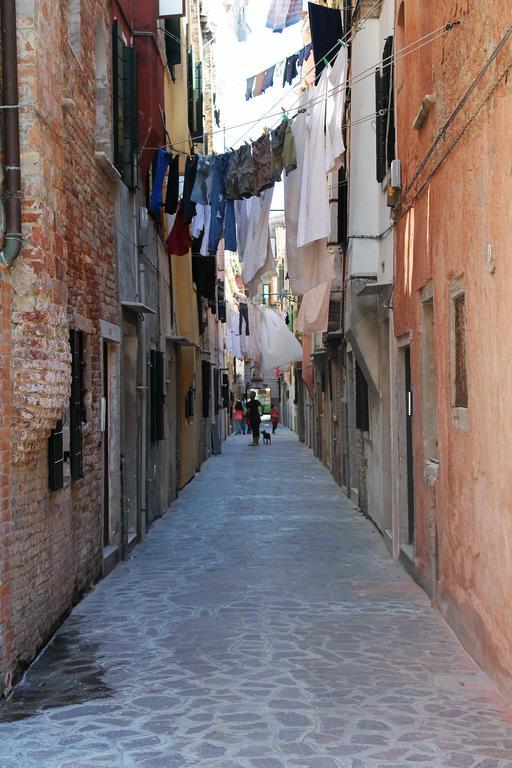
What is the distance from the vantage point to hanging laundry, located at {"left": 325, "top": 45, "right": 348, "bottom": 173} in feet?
36.3

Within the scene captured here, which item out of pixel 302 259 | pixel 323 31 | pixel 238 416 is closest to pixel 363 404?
pixel 302 259

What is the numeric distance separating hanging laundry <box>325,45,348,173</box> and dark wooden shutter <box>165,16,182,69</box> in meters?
4.62

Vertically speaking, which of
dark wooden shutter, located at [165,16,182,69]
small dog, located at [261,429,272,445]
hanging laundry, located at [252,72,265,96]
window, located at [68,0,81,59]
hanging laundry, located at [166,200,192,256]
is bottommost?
small dog, located at [261,429,272,445]

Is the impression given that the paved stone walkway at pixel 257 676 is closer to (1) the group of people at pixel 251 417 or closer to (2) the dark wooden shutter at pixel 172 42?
(2) the dark wooden shutter at pixel 172 42

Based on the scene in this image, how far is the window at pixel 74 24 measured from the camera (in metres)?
8.48

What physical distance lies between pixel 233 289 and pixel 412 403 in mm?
37278

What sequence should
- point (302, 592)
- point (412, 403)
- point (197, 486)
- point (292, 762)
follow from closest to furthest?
point (292, 762) < point (302, 592) < point (412, 403) < point (197, 486)

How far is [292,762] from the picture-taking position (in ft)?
14.9

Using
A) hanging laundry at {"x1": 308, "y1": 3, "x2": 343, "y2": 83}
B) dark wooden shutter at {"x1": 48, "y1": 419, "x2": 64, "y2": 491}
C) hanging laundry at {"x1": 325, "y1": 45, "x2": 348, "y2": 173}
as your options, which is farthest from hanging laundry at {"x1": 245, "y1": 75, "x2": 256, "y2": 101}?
dark wooden shutter at {"x1": 48, "y1": 419, "x2": 64, "y2": 491}

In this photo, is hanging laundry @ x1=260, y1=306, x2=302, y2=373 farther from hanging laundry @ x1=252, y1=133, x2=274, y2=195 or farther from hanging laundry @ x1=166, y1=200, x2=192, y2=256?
hanging laundry @ x1=252, y1=133, x2=274, y2=195

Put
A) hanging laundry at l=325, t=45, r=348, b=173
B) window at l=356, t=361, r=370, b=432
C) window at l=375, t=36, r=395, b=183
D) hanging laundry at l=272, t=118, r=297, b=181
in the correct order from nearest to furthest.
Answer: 1. window at l=375, t=36, r=395, b=183
2. hanging laundry at l=325, t=45, r=348, b=173
3. hanging laundry at l=272, t=118, r=297, b=181
4. window at l=356, t=361, r=370, b=432

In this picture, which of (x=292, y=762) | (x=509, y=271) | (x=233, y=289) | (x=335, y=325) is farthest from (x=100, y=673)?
(x=233, y=289)

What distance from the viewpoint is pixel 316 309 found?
18.6 metres

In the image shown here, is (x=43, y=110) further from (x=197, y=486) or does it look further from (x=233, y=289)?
(x=233, y=289)
